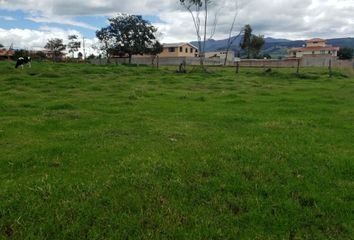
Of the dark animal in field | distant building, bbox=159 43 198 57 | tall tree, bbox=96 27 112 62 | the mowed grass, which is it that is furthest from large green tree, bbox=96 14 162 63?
the mowed grass

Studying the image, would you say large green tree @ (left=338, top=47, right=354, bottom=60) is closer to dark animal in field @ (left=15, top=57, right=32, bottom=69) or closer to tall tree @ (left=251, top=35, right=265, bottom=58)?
tall tree @ (left=251, top=35, right=265, bottom=58)

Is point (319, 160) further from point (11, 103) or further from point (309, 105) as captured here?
point (11, 103)

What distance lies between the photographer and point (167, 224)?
4.62 meters

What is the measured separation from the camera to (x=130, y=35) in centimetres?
7869

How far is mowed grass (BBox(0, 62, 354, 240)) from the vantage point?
4.61 meters

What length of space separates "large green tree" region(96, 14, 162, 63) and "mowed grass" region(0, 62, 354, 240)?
6843 centimetres

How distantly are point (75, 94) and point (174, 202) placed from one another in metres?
13.8

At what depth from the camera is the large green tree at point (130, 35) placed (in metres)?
78.8

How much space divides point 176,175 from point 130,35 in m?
75.4

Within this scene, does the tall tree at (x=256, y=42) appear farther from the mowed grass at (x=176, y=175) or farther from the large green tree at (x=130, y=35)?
the mowed grass at (x=176, y=175)

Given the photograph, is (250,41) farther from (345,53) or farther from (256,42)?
(345,53)

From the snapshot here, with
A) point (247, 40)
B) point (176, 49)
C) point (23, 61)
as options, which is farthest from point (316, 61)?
point (176, 49)

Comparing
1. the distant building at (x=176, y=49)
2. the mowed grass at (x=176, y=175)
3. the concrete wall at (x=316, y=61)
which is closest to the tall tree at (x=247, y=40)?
the distant building at (x=176, y=49)

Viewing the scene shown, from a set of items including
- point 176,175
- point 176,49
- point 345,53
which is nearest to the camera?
point 176,175
